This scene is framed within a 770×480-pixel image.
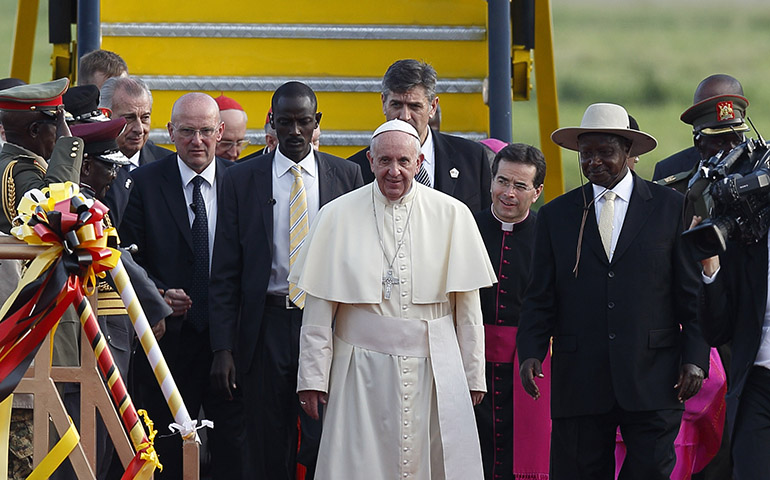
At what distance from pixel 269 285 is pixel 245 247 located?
0.24 meters

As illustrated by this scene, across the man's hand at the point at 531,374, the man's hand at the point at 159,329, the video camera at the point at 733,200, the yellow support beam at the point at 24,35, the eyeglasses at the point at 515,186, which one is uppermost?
the yellow support beam at the point at 24,35

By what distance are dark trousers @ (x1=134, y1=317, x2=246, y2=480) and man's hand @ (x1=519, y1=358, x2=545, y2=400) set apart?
5.39ft

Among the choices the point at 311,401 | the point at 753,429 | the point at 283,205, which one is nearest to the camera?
the point at 753,429

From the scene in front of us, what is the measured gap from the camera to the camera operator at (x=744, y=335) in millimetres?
5332

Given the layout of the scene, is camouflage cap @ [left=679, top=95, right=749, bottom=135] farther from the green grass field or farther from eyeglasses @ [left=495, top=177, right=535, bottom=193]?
the green grass field

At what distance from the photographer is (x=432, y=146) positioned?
721cm

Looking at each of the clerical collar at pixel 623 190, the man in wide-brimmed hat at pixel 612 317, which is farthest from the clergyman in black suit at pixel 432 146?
the clerical collar at pixel 623 190

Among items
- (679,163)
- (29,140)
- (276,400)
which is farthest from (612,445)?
(29,140)

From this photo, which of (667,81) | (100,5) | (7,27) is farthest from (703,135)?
(7,27)

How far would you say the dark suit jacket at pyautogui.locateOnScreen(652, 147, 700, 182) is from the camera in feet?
25.8

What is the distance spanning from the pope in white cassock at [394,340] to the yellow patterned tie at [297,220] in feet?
2.16

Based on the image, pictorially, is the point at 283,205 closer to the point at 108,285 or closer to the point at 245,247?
the point at 245,247

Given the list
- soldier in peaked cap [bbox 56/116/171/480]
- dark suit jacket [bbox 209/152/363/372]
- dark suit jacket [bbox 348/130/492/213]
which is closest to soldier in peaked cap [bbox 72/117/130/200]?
soldier in peaked cap [bbox 56/116/171/480]

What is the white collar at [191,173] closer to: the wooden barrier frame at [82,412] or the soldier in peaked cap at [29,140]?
the soldier in peaked cap at [29,140]
